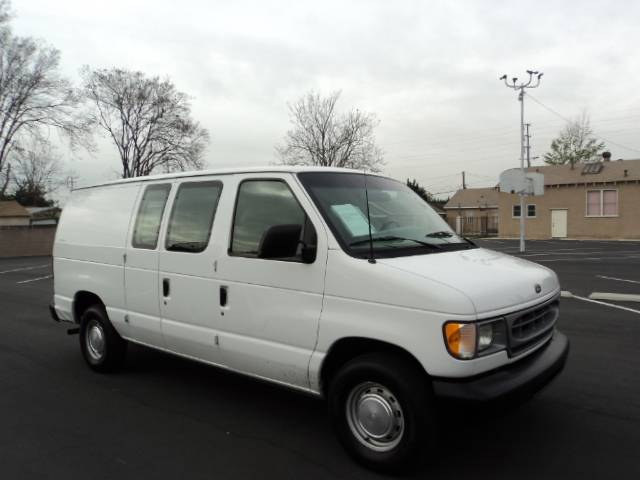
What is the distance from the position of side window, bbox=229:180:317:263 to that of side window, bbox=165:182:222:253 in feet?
1.06

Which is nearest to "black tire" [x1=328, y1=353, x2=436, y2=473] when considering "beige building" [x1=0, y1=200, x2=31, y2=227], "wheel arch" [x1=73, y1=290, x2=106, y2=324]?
"wheel arch" [x1=73, y1=290, x2=106, y2=324]

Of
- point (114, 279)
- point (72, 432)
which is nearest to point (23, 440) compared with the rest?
point (72, 432)

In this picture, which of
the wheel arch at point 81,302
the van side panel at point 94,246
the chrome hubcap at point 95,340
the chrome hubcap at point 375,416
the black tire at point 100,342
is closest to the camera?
the chrome hubcap at point 375,416

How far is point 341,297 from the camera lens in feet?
11.2

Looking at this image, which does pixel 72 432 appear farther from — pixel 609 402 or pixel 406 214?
pixel 609 402

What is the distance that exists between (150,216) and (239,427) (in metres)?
2.18

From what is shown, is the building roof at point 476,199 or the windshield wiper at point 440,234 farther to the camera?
the building roof at point 476,199

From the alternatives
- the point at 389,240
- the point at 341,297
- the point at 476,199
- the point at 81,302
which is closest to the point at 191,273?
the point at 341,297

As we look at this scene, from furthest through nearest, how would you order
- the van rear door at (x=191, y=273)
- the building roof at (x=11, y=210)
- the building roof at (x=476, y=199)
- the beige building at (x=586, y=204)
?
the building roof at (x=476, y=199) < the building roof at (x=11, y=210) < the beige building at (x=586, y=204) < the van rear door at (x=191, y=273)

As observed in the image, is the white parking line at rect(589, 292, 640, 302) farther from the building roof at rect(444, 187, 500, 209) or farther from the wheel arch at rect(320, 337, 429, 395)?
the building roof at rect(444, 187, 500, 209)

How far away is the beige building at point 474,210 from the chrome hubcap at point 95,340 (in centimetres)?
4906

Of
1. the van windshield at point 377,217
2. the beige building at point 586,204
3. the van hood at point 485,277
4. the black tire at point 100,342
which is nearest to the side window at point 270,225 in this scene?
the van windshield at point 377,217

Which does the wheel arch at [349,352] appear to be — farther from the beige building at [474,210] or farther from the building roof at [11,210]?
the building roof at [11,210]

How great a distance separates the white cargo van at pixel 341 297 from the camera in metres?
3.06
